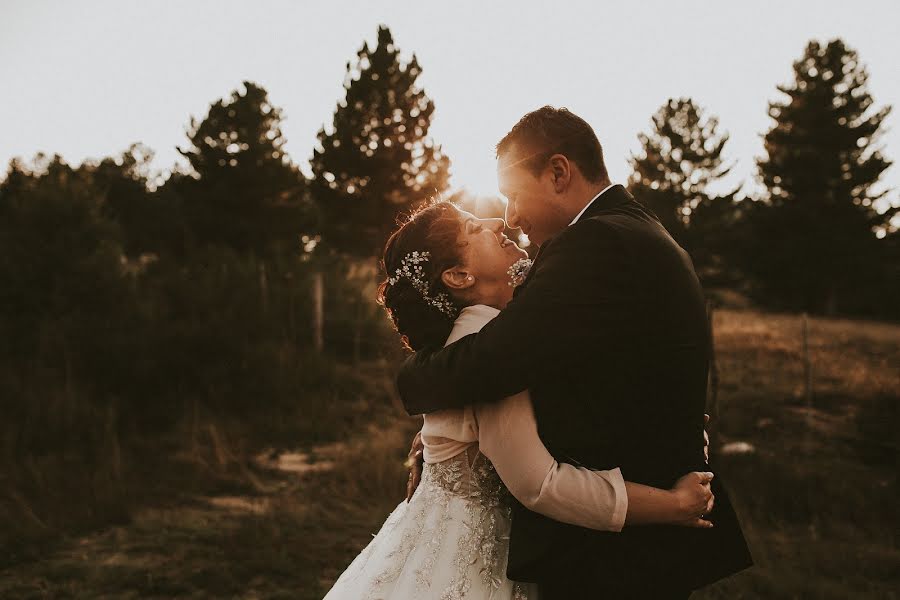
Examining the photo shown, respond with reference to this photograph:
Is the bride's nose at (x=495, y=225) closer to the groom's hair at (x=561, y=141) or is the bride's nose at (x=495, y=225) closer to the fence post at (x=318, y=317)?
the groom's hair at (x=561, y=141)

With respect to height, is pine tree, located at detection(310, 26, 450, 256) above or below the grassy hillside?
above

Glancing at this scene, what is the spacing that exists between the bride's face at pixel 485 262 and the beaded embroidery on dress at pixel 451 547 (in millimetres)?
552

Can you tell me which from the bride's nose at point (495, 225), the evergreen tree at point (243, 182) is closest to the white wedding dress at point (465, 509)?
the bride's nose at point (495, 225)

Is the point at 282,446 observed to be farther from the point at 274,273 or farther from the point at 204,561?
the point at 274,273

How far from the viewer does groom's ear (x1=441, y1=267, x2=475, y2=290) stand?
2332mm

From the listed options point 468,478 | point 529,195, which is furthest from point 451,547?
point 529,195

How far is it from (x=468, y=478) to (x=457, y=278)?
68cm

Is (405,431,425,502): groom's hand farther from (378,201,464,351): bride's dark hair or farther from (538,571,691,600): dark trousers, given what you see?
(538,571,691,600): dark trousers

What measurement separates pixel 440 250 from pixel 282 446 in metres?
6.93

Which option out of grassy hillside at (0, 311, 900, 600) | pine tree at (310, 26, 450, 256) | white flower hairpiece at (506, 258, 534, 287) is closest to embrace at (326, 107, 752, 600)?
white flower hairpiece at (506, 258, 534, 287)

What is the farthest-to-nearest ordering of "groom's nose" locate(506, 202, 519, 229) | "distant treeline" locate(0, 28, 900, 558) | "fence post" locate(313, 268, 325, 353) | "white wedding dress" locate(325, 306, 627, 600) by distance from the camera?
"fence post" locate(313, 268, 325, 353) → "distant treeline" locate(0, 28, 900, 558) → "groom's nose" locate(506, 202, 519, 229) → "white wedding dress" locate(325, 306, 627, 600)

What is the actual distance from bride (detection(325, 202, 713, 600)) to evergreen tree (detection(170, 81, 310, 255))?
2773cm

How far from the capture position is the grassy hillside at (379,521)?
4.89m

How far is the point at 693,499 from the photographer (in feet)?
6.27
